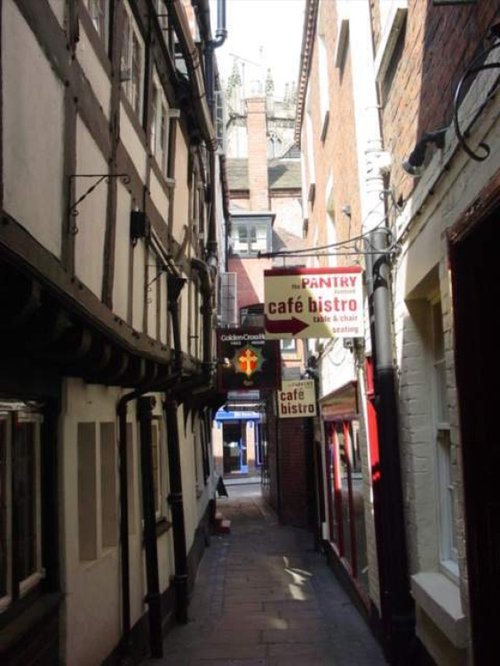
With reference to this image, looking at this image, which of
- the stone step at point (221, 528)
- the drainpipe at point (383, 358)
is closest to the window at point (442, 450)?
the drainpipe at point (383, 358)

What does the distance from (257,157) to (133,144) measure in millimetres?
22361

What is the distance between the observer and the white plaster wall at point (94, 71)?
4340 mm

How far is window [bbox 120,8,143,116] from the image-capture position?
19.0 feet

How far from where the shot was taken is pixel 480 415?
13.0ft

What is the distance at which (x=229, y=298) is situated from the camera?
20.3 m

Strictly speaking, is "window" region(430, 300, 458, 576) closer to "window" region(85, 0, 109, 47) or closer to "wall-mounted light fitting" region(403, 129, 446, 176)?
"wall-mounted light fitting" region(403, 129, 446, 176)

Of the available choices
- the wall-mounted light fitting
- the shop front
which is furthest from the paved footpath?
the wall-mounted light fitting

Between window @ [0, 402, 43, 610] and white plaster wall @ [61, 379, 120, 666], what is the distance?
23cm

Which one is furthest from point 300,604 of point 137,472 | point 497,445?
point 497,445

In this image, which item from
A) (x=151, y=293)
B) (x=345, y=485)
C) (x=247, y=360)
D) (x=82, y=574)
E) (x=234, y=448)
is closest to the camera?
(x=82, y=574)

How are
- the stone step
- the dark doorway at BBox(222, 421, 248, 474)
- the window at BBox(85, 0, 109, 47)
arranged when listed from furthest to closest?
1. the dark doorway at BBox(222, 421, 248, 474)
2. the stone step
3. the window at BBox(85, 0, 109, 47)

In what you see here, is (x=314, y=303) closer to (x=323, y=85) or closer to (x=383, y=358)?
(x=383, y=358)

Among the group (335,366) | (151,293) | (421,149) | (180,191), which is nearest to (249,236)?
(335,366)

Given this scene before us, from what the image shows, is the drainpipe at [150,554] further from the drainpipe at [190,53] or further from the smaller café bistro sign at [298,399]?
the smaller café bistro sign at [298,399]
